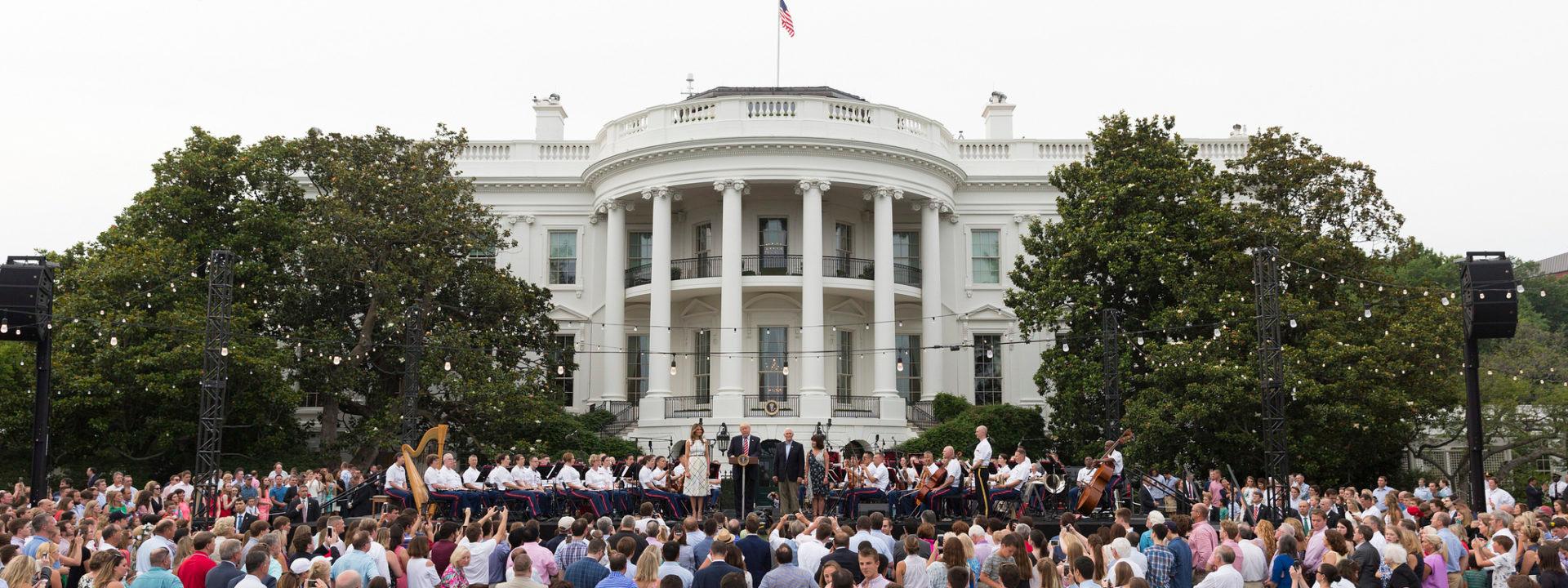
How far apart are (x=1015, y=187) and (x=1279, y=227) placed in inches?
352

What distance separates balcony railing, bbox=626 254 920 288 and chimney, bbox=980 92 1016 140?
5.60 meters

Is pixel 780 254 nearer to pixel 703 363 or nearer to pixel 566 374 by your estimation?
pixel 703 363

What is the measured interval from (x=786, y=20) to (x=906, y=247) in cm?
746

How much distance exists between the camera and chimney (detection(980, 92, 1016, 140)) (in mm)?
37562

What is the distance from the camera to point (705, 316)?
34.4m

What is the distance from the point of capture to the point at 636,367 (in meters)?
34.9

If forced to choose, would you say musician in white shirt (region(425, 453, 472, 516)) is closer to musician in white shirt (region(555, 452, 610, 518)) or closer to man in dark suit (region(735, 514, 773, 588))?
musician in white shirt (region(555, 452, 610, 518))

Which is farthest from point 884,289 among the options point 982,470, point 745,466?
point 982,470

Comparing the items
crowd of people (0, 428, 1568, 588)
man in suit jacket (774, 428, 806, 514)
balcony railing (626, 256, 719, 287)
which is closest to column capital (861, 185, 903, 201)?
balcony railing (626, 256, 719, 287)

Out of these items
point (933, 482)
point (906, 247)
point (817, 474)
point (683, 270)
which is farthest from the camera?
point (906, 247)

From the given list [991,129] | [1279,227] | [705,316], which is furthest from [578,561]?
[991,129]

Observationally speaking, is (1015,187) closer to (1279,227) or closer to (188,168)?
(1279,227)

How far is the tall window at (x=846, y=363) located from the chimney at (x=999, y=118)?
815 cm

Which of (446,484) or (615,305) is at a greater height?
(615,305)
